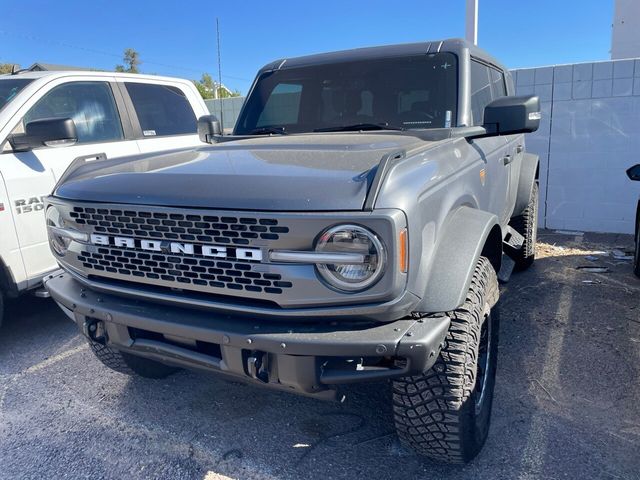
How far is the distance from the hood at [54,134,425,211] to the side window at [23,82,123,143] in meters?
1.68

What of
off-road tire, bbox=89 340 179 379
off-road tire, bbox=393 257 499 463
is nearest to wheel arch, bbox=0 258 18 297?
off-road tire, bbox=89 340 179 379

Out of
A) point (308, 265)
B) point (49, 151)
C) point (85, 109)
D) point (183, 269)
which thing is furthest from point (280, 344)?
point (85, 109)

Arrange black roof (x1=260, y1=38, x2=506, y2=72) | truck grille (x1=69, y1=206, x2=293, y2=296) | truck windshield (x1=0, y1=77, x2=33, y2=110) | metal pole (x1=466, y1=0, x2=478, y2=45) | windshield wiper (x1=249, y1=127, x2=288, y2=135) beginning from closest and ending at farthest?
truck grille (x1=69, y1=206, x2=293, y2=296) → black roof (x1=260, y1=38, x2=506, y2=72) → windshield wiper (x1=249, y1=127, x2=288, y2=135) → truck windshield (x1=0, y1=77, x2=33, y2=110) → metal pole (x1=466, y1=0, x2=478, y2=45)

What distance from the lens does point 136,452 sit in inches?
103

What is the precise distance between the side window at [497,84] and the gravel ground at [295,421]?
1846mm

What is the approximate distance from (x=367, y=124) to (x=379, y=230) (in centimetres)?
159

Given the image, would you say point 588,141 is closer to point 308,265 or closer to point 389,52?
point 389,52

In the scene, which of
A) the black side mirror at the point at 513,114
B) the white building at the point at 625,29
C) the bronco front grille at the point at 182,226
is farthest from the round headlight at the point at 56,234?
the white building at the point at 625,29

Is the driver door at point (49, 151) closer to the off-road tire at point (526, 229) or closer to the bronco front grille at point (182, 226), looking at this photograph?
Result: the bronco front grille at point (182, 226)

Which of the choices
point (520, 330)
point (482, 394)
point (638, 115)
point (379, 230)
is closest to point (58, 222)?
point (379, 230)

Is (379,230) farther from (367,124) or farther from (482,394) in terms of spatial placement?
(367,124)

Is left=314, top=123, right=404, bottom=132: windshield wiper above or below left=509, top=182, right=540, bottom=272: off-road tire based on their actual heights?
above

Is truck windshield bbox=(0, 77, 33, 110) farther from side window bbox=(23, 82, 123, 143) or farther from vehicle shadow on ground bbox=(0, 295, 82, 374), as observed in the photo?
vehicle shadow on ground bbox=(0, 295, 82, 374)

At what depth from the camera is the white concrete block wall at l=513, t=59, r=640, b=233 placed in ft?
21.4
